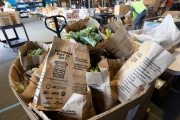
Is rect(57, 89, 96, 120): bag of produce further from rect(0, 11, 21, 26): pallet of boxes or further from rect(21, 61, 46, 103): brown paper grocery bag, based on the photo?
rect(0, 11, 21, 26): pallet of boxes

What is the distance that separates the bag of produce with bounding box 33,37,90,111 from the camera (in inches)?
21.9

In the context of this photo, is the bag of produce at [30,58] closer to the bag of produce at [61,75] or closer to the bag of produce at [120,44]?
the bag of produce at [61,75]

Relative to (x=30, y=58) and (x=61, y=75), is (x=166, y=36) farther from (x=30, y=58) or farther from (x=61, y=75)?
(x=30, y=58)

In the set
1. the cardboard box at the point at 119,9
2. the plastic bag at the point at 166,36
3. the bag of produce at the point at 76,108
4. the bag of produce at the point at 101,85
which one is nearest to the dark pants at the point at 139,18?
the cardboard box at the point at 119,9

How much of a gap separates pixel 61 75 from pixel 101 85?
22 centimetres

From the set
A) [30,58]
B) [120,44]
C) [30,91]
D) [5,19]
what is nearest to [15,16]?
[5,19]

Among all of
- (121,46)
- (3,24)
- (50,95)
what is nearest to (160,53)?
(121,46)

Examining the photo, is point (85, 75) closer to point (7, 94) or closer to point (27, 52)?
point (27, 52)

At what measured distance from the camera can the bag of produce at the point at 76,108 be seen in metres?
0.52

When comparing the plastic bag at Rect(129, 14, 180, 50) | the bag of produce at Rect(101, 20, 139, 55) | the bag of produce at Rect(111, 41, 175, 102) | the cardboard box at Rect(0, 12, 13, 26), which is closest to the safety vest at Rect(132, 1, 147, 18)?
the plastic bag at Rect(129, 14, 180, 50)

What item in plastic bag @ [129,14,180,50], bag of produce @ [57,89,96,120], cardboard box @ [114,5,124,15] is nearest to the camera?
bag of produce @ [57,89,96,120]

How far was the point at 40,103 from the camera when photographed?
55 centimetres

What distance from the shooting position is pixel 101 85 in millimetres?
606

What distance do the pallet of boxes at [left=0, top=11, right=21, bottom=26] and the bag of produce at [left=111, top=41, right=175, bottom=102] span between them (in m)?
3.26
